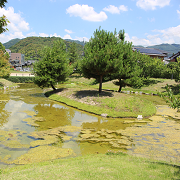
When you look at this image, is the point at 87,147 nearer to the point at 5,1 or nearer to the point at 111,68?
the point at 5,1

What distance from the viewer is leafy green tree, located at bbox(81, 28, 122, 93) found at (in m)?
24.0

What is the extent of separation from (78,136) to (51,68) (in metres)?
20.0

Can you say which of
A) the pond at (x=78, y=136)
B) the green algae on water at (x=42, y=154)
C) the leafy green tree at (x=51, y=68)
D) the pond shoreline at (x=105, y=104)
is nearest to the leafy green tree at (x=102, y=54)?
the pond shoreline at (x=105, y=104)

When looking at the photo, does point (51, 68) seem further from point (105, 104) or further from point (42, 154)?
point (42, 154)

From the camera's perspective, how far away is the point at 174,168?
290 inches

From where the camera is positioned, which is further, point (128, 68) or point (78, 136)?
point (128, 68)

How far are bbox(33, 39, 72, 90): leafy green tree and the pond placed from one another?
1098cm

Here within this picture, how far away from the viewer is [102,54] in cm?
2416

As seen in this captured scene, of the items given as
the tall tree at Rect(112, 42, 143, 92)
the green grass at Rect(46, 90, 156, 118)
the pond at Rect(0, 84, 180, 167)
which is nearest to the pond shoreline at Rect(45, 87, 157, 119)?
the green grass at Rect(46, 90, 156, 118)

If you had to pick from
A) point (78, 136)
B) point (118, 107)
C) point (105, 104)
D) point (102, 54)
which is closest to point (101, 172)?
point (78, 136)

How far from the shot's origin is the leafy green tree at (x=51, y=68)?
30.6 metres

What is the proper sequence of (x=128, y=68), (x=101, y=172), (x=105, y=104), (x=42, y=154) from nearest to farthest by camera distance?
(x=101, y=172)
(x=42, y=154)
(x=105, y=104)
(x=128, y=68)

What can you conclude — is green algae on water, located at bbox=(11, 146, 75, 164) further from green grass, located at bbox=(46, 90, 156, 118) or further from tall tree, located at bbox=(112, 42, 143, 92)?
tall tree, located at bbox=(112, 42, 143, 92)

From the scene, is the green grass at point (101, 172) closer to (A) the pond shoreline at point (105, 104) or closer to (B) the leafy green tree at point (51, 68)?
(A) the pond shoreline at point (105, 104)
